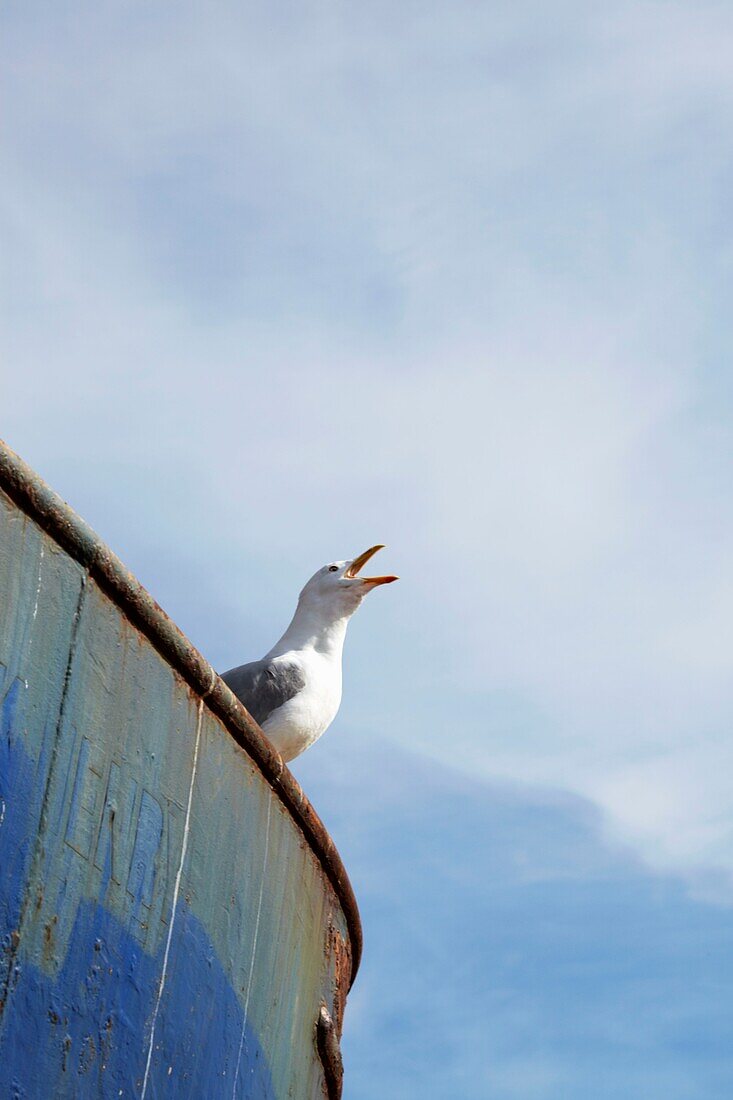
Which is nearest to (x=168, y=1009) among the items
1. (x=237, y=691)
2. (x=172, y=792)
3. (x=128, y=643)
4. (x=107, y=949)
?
(x=107, y=949)

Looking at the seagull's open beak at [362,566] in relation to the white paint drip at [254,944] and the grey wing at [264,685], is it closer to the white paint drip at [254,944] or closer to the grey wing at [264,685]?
the grey wing at [264,685]

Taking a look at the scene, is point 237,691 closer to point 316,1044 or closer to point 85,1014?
point 316,1044

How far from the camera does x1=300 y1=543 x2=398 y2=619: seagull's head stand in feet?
32.2

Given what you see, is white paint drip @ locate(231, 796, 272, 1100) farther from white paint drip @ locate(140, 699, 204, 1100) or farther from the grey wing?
the grey wing

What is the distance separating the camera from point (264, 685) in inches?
339

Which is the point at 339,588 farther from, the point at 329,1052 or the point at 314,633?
the point at 329,1052

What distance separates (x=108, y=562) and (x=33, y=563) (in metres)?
0.34

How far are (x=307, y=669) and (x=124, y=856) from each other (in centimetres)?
403

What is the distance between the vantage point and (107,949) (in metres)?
4.75

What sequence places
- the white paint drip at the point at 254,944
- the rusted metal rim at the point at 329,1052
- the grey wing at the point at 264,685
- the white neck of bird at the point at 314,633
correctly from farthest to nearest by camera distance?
the white neck of bird at the point at 314,633 → the grey wing at the point at 264,685 → the rusted metal rim at the point at 329,1052 → the white paint drip at the point at 254,944

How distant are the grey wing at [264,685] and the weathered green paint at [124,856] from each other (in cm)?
242

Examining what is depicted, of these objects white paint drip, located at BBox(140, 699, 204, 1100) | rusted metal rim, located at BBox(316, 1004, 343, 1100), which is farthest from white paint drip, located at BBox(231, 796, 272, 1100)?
rusted metal rim, located at BBox(316, 1004, 343, 1100)

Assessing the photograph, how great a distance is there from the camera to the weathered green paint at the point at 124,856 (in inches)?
177

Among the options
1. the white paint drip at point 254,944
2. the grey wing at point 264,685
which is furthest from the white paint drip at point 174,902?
the grey wing at point 264,685
